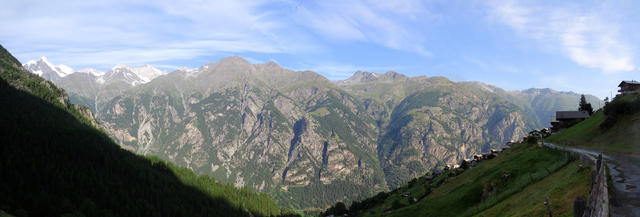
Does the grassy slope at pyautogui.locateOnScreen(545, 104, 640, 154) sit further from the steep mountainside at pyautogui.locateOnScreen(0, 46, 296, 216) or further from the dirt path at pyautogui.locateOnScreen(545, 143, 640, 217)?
the steep mountainside at pyautogui.locateOnScreen(0, 46, 296, 216)

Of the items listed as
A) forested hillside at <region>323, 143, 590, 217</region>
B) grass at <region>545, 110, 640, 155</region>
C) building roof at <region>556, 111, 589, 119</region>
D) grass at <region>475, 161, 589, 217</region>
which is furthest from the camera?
building roof at <region>556, 111, 589, 119</region>

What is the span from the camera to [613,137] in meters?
57.9

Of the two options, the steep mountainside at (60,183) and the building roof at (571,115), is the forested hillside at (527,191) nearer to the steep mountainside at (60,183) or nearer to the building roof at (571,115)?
the building roof at (571,115)

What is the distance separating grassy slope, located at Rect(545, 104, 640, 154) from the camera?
51131 mm

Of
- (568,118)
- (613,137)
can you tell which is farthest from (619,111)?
(568,118)

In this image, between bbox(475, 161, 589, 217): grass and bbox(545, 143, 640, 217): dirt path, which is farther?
bbox(475, 161, 589, 217): grass

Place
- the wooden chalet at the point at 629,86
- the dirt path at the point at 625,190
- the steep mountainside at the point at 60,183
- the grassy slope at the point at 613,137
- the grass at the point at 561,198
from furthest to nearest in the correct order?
1. the steep mountainside at the point at 60,183
2. the wooden chalet at the point at 629,86
3. the grassy slope at the point at 613,137
4. the grass at the point at 561,198
5. the dirt path at the point at 625,190

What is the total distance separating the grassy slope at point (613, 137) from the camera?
5113 centimetres

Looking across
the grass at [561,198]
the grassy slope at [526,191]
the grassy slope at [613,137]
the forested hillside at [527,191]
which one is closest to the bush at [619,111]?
the grassy slope at [613,137]

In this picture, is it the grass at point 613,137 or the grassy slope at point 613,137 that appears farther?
the grassy slope at point 613,137

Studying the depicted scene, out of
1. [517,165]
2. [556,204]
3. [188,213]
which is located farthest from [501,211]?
[188,213]

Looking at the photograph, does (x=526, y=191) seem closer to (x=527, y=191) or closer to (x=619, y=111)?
(x=527, y=191)

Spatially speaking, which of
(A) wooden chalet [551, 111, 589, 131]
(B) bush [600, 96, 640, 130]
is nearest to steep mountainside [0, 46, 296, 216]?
(B) bush [600, 96, 640, 130]

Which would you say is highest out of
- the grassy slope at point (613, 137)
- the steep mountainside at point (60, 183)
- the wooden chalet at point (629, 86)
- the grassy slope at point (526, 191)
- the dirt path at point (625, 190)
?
the wooden chalet at point (629, 86)
